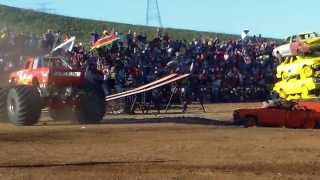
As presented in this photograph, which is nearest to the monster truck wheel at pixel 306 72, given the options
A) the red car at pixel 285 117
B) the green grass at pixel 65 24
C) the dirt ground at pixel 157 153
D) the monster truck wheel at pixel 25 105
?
the red car at pixel 285 117

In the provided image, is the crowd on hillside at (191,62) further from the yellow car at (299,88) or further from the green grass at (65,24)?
the green grass at (65,24)

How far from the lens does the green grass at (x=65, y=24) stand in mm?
44875

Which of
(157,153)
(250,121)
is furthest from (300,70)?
(157,153)

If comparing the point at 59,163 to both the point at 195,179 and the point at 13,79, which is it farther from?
the point at 13,79

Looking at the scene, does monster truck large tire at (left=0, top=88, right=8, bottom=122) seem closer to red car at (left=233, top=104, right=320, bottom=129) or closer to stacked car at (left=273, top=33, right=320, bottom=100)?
red car at (left=233, top=104, right=320, bottom=129)

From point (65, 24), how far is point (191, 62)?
18271 millimetres

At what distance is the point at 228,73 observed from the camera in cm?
3300

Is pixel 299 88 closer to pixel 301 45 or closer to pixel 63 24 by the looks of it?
pixel 301 45

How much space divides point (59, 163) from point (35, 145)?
2.67 meters

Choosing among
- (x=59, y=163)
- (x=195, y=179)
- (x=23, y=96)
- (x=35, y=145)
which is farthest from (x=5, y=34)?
(x=195, y=179)

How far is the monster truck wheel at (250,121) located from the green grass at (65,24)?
24.4 meters

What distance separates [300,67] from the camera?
2309cm

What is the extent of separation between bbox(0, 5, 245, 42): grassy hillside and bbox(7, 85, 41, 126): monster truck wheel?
23644 millimetres

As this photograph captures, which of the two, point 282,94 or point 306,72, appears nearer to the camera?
point 306,72
